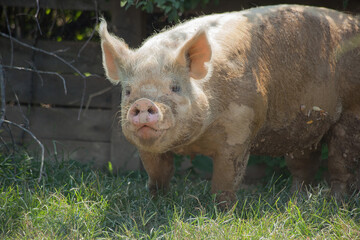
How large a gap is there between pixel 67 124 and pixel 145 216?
2.79 m

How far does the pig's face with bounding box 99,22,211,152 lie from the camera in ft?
12.2

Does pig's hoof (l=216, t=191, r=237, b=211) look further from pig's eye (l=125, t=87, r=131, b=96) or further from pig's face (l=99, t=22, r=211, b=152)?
pig's eye (l=125, t=87, r=131, b=96)

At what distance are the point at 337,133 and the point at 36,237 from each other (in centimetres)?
268

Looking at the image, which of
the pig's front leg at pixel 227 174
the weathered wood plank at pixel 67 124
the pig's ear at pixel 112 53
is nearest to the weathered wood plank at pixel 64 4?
the weathered wood plank at pixel 67 124

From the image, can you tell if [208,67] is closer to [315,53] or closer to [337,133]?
[315,53]

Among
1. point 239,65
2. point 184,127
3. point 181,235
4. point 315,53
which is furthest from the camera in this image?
point 315,53

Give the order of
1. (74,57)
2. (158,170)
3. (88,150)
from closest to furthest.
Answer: (158,170), (74,57), (88,150)

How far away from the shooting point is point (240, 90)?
4.24 metres

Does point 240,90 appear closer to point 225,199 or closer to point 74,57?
point 225,199

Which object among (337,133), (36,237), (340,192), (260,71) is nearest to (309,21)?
(260,71)

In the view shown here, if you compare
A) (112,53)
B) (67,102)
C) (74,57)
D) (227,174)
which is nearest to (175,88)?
(112,53)

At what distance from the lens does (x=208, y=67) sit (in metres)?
4.03

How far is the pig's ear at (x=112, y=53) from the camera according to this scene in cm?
408

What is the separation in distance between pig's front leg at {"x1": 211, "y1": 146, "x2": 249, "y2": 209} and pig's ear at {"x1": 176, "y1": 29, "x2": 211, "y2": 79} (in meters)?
0.66
